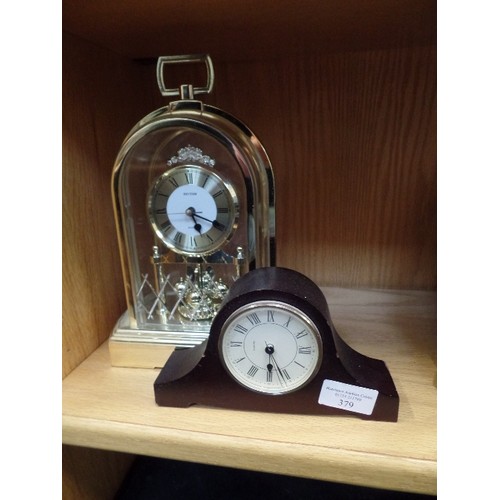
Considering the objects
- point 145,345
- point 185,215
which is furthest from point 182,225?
point 145,345

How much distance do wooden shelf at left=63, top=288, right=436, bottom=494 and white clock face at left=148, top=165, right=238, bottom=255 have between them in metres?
0.18

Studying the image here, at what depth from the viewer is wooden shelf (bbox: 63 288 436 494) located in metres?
0.44

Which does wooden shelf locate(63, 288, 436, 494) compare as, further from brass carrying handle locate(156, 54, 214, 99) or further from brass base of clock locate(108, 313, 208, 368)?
brass carrying handle locate(156, 54, 214, 99)

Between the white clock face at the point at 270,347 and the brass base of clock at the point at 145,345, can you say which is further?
the brass base of clock at the point at 145,345

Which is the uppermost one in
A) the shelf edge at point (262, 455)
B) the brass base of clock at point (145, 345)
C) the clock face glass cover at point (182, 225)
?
the clock face glass cover at point (182, 225)

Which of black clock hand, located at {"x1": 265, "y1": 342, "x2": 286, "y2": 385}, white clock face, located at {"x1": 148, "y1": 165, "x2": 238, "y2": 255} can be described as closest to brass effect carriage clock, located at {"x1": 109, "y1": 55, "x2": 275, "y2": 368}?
white clock face, located at {"x1": 148, "y1": 165, "x2": 238, "y2": 255}

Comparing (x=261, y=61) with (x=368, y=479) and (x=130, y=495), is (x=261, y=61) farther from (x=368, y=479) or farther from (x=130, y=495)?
(x=130, y=495)

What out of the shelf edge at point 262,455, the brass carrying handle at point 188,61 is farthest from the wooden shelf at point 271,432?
the brass carrying handle at point 188,61

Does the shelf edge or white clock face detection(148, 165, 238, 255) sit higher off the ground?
white clock face detection(148, 165, 238, 255)

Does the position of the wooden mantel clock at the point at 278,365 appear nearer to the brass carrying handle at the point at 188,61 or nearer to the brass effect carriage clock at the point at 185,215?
the brass effect carriage clock at the point at 185,215

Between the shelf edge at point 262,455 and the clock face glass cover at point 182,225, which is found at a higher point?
the clock face glass cover at point 182,225

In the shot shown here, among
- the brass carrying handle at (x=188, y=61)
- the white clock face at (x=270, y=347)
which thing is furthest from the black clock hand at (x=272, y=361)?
the brass carrying handle at (x=188, y=61)

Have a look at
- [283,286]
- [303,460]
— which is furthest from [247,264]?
[303,460]

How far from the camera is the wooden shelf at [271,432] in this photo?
435 millimetres
